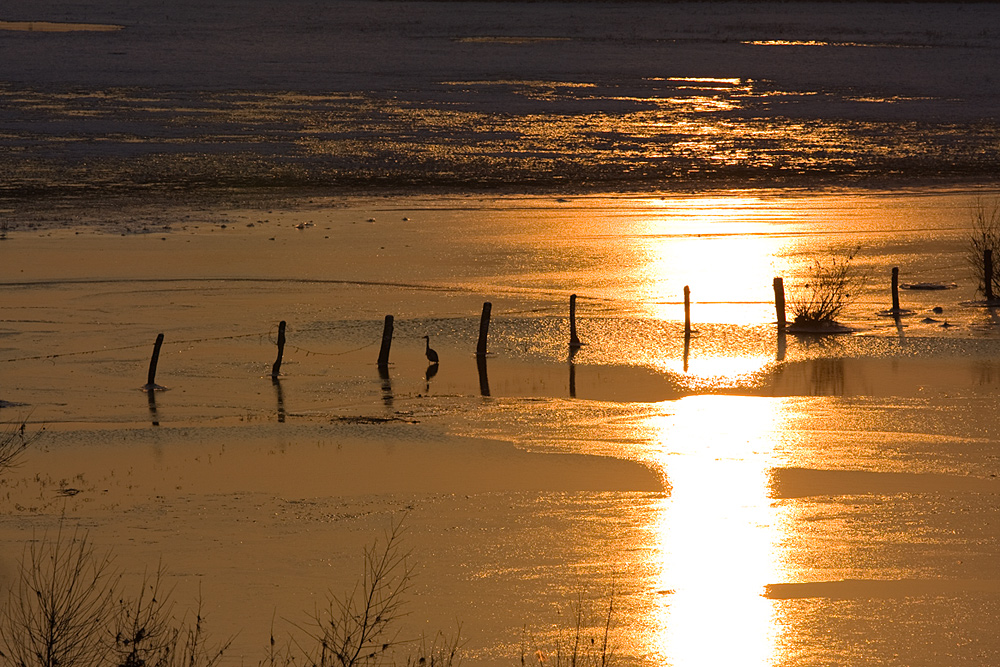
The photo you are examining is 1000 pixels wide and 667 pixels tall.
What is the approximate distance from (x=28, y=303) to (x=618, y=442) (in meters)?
15.2

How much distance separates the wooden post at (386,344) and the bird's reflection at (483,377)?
166cm

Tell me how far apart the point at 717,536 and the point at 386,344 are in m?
10.5

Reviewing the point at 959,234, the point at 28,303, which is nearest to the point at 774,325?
the point at 959,234

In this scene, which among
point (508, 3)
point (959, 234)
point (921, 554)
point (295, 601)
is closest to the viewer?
point (295, 601)

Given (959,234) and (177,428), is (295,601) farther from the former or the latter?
(959,234)

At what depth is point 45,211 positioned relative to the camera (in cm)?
4172

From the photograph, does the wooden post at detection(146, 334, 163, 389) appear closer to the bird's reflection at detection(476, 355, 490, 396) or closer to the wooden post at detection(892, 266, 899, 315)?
the bird's reflection at detection(476, 355, 490, 396)

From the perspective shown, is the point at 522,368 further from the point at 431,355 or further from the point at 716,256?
the point at 716,256

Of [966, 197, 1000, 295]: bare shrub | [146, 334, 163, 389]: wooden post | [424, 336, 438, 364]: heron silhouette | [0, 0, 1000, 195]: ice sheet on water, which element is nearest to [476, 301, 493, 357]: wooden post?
[424, 336, 438, 364]: heron silhouette

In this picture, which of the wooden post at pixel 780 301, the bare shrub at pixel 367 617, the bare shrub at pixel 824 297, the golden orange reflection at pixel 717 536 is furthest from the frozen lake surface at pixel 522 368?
the wooden post at pixel 780 301

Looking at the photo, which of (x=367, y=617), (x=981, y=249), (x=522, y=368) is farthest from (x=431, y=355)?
(x=981, y=249)

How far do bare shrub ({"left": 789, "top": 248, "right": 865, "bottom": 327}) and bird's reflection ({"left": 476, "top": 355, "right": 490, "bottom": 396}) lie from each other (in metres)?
6.73

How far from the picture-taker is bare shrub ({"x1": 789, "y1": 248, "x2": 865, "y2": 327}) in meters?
28.4

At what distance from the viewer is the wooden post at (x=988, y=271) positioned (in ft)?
96.6
